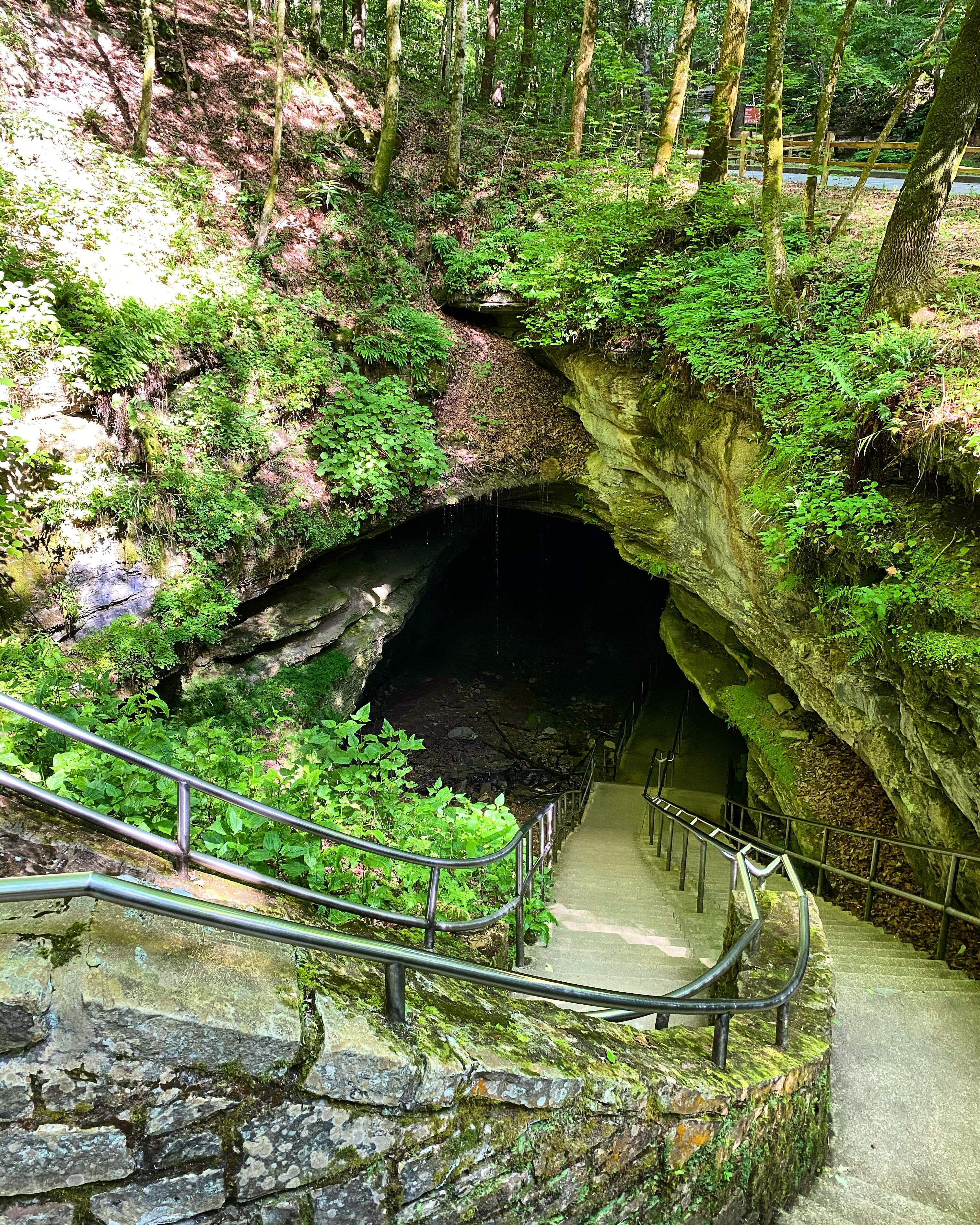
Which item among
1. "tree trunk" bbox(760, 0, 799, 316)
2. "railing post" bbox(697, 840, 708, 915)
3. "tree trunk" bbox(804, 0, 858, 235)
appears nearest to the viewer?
"railing post" bbox(697, 840, 708, 915)

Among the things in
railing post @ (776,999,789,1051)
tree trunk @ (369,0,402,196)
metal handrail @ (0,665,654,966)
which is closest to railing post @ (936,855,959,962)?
railing post @ (776,999,789,1051)

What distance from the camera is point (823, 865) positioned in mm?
7348

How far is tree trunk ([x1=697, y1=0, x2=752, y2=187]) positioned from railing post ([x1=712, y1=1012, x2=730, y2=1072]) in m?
10.7

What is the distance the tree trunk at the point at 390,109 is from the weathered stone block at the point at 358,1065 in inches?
541

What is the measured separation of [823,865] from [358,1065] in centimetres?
697

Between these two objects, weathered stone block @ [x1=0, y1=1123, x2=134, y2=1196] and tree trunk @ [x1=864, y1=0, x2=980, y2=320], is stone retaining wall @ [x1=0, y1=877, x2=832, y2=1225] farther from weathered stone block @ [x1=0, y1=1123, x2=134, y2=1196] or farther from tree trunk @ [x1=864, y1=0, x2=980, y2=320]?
tree trunk @ [x1=864, y1=0, x2=980, y2=320]

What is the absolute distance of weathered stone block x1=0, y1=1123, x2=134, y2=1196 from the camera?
4.71ft

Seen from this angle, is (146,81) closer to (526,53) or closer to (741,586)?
(741,586)

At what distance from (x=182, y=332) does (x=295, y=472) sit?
232 centimetres

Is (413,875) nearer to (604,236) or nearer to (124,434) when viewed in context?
(124,434)

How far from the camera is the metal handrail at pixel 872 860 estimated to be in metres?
5.54

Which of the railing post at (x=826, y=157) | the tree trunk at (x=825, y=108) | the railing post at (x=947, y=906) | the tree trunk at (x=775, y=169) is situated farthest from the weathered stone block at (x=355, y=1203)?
the railing post at (x=826, y=157)

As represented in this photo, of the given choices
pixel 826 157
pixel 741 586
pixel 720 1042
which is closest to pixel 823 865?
pixel 741 586

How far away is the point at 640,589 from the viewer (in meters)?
20.5
